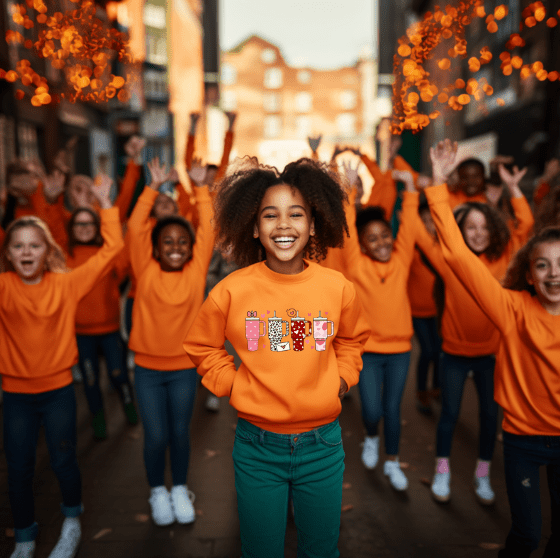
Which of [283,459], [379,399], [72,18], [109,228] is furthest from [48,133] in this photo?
[283,459]

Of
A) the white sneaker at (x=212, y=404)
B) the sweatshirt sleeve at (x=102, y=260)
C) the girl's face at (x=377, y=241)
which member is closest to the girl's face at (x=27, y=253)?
the sweatshirt sleeve at (x=102, y=260)

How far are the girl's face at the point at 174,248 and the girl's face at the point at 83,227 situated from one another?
1444 mm

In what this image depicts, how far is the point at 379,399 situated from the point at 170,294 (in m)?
1.59

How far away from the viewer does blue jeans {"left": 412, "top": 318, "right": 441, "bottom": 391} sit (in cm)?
472

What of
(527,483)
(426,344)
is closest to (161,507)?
(527,483)

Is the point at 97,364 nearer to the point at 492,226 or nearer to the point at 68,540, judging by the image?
the point at 68,540

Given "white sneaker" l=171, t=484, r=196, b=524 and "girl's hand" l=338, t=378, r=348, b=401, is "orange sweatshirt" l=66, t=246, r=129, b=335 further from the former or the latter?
"girl's hand" l=338, t=378, r=348, b=401

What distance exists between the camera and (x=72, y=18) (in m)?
3.66

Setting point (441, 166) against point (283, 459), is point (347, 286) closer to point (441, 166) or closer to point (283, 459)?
point (283, 459)

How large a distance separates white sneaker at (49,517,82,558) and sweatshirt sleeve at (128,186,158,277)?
1.49m

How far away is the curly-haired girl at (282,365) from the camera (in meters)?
1.85

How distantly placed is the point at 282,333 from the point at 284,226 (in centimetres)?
41

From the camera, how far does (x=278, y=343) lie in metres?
1.86

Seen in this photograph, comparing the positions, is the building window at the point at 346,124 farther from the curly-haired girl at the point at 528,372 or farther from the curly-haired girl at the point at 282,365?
the curly-haired girl at the point at 282,365
